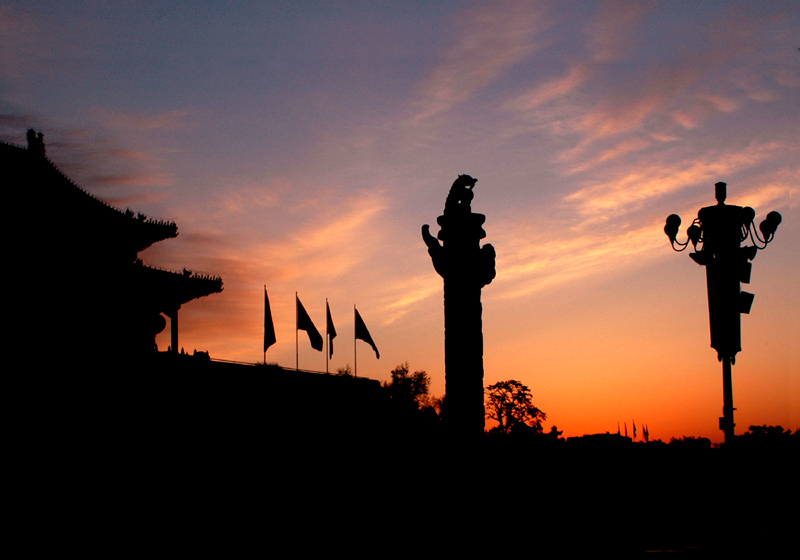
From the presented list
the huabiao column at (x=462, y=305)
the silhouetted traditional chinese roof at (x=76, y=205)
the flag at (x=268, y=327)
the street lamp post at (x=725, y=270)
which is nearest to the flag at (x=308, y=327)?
the flag at (x=268, y=327)

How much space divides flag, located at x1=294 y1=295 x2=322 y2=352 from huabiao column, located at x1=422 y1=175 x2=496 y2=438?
15161mm

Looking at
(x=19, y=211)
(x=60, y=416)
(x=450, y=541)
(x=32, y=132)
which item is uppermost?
(x=32, y=132)

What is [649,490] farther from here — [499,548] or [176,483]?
[176,483]

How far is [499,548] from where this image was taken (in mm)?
11289

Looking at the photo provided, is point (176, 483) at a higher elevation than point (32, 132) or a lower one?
lower

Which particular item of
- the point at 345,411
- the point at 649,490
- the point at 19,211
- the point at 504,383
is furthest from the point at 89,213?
the point at 504,383

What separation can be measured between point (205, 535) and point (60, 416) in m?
4.50

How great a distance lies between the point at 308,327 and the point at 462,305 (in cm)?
1555

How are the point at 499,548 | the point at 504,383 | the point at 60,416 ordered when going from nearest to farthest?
the point at 499,548
the point at 60,416
the point at 504,383

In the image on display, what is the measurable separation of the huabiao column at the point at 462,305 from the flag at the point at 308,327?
15.2m

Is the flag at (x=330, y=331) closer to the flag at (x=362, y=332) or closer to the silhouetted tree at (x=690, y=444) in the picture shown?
the flag at (x=362, y=332)

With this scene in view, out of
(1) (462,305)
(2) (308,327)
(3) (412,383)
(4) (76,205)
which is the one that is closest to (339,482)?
(1) (462,305)

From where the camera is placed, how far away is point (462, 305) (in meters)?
14.8

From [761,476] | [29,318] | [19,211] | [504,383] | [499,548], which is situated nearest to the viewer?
[499,548]
